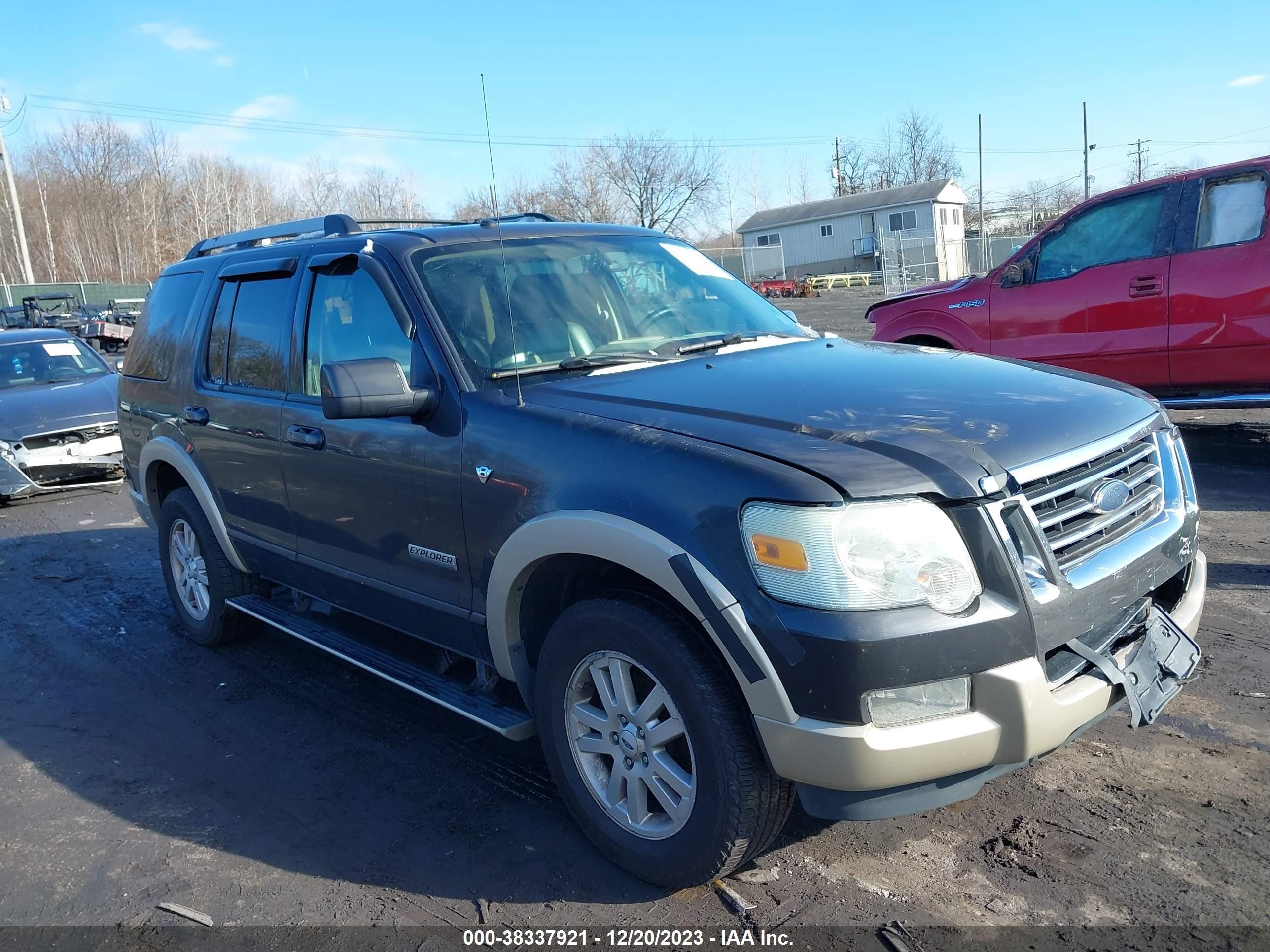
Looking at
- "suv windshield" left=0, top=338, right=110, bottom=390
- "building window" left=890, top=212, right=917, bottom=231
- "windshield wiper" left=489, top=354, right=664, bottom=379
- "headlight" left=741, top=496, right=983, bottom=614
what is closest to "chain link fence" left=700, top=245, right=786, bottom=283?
"building window" left=890, top=212, right=917, bottom=231

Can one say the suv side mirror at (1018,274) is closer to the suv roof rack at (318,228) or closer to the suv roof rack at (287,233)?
the suv roof rack at (318,228)

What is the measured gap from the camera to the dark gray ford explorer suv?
2537 mm

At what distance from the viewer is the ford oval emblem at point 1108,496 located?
9.48 feet

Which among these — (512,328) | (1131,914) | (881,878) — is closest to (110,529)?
(512,328)

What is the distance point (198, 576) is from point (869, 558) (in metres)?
4.24

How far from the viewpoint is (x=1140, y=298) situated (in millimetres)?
7371

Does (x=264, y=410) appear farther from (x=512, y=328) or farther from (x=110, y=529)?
(x=110, y=529)

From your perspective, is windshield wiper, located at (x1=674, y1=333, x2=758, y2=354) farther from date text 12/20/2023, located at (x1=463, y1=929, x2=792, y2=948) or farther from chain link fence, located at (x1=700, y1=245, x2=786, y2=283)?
chain link fence, located at (x1=700, y1=245, x2=786, y2=283)

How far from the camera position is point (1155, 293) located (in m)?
7.29

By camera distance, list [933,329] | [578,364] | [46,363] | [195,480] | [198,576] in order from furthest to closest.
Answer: [46,363]
[933,329]
[198,576]
[195,480]
[578,364]

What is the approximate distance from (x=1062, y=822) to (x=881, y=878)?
2.14 feet

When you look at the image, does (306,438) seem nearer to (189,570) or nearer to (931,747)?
(189,570)

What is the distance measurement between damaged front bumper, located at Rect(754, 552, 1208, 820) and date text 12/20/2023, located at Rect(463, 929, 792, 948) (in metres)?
0.42

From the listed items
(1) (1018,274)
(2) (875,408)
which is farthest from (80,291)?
(2) (875,408)
